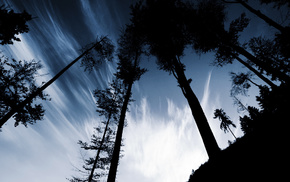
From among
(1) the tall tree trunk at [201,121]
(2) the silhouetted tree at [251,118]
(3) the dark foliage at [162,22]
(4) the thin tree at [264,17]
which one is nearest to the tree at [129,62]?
(3) the dark foliage at [162,22]

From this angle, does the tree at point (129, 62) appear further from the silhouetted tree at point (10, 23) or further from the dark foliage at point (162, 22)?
the silhouetted tree at point (10, 23)

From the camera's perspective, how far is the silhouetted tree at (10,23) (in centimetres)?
609

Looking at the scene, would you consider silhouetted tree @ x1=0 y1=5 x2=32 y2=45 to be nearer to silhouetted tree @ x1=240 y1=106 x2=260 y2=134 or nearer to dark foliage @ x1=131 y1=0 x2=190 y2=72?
dark foliage @ x1=131 y1=0 x2=190 y2=72

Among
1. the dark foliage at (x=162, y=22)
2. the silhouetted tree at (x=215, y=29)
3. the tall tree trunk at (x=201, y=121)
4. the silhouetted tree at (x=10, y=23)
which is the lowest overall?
the tall tree trunk at (x=201, y=121)

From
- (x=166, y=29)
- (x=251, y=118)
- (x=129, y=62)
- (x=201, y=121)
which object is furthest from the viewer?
(x=251, y=118)

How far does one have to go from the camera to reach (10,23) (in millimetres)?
6266

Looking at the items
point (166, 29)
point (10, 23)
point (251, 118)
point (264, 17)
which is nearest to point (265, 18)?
point (264, 17)

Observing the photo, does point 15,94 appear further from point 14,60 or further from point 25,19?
point 25,19

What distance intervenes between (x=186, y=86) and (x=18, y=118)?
1336 centimetres

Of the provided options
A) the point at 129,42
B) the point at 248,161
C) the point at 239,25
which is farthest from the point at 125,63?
the point at 239,25

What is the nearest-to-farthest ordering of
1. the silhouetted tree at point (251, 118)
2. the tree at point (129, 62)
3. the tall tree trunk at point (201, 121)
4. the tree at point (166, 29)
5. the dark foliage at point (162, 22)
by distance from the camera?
1. the tall tree trunk at point (201, 121)
2. the tree at point (166, 29)
3. the dark foliage at point (162, 22)
4. the tree at point (129, 62)
5. the silhouetted tree at point (251, 118)

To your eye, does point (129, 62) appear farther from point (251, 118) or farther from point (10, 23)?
point (251, 118)

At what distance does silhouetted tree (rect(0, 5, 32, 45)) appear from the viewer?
6090 millimetres

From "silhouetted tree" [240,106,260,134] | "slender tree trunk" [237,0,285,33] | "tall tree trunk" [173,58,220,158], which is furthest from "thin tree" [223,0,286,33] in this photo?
"silhouetted tree" [240,106,260,134]
